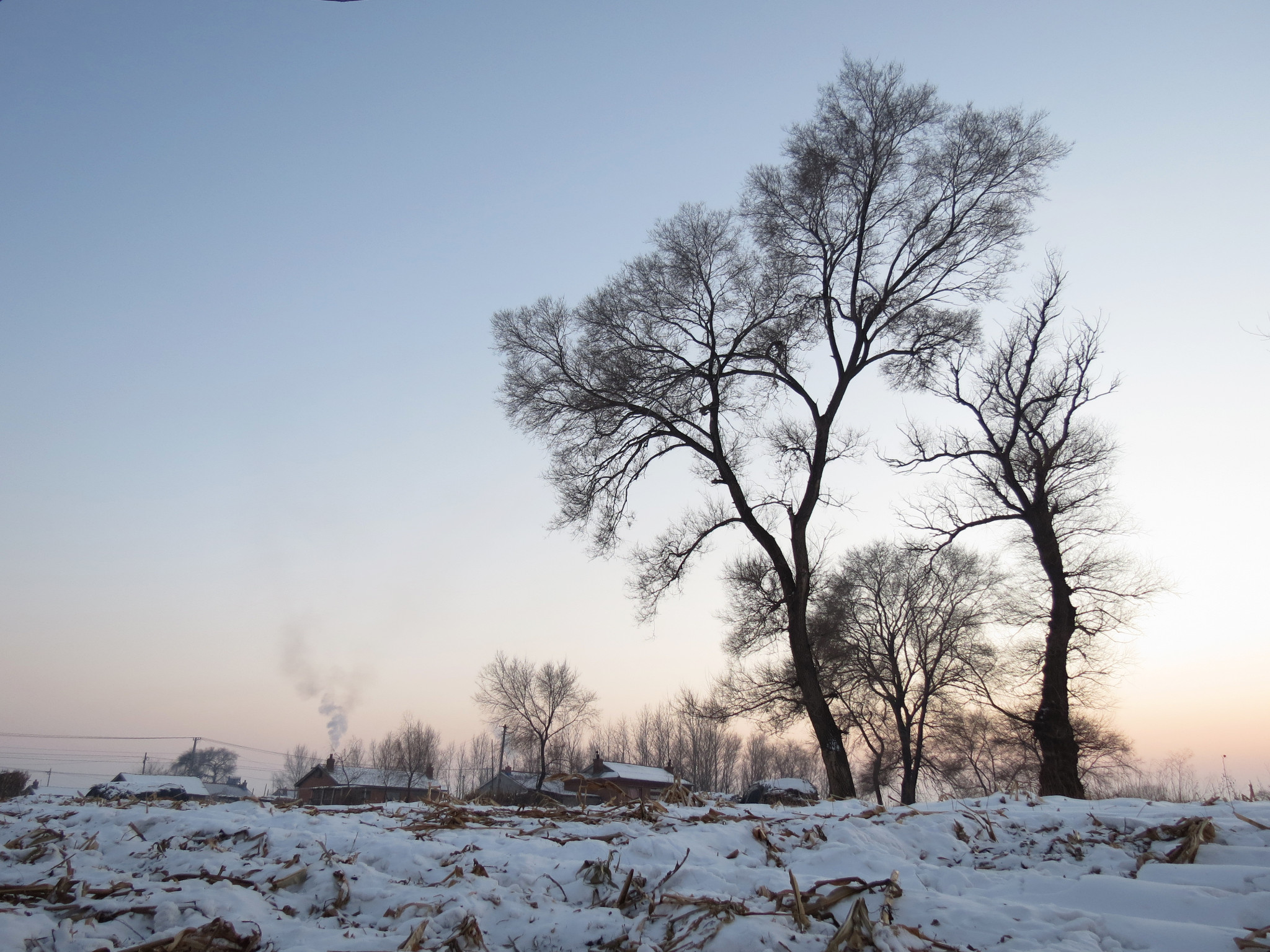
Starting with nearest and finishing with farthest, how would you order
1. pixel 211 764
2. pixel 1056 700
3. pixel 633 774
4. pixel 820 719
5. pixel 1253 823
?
pixel 1253 823
pixel 820 719
pixel 1056 700
pixel 633 774
pixel 211 764

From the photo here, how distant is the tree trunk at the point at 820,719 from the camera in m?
9.72

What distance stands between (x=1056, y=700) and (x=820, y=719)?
3650 mm

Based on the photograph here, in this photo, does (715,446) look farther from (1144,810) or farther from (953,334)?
(1144,810)

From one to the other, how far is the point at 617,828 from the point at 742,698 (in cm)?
2030

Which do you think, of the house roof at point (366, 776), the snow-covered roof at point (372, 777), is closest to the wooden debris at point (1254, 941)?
the house roof at point (366, 776)

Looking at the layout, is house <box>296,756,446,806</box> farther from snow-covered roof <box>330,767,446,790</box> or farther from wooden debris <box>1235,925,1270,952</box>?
wooden debris <box>1235,925,1270,952</box>

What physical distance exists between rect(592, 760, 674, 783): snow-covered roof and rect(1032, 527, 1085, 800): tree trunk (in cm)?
5464

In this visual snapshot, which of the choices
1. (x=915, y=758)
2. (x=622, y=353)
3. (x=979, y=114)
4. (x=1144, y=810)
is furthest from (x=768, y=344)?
(x=915, y=758)

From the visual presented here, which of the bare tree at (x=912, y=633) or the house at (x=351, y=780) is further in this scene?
the house at (x=351, y=780)

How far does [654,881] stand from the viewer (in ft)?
8.95

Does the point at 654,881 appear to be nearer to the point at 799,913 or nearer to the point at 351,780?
the point at 799,913

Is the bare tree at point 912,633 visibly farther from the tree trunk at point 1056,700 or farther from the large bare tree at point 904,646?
the tree trunk at point 1056,700

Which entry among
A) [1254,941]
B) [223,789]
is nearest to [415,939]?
[1254,941]

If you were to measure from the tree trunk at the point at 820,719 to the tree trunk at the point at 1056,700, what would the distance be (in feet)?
9.01
